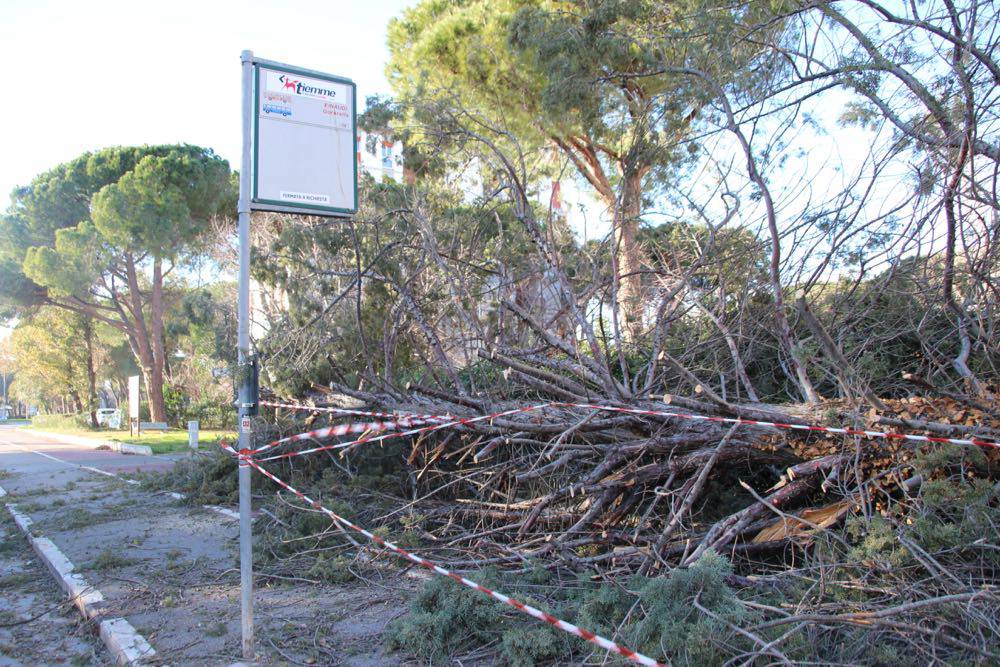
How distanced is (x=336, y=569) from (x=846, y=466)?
3.83 meters

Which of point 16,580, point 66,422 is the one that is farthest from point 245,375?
point 66,422

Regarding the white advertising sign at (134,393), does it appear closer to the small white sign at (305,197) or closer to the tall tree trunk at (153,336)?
the tall tree trunk at (153,336)

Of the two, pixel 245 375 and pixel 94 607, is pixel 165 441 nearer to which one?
pixel 94 607

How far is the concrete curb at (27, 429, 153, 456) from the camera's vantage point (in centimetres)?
2033

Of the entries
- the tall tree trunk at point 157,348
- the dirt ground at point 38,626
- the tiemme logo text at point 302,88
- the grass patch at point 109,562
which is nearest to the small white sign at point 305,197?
the tiemme logo text at point 302,88

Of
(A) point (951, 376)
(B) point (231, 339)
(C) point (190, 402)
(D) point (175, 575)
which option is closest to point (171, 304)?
(C) point (190, 402)

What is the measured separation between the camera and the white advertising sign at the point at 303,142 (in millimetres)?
4703

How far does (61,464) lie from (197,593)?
13251 mm

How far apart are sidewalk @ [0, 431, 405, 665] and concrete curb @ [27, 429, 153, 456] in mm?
10923

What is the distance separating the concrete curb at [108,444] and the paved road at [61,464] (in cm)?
38

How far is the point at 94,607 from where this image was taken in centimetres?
551

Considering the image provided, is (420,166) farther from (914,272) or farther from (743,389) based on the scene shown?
(914,272)

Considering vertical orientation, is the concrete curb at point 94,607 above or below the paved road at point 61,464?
above

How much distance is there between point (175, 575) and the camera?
6.39m
